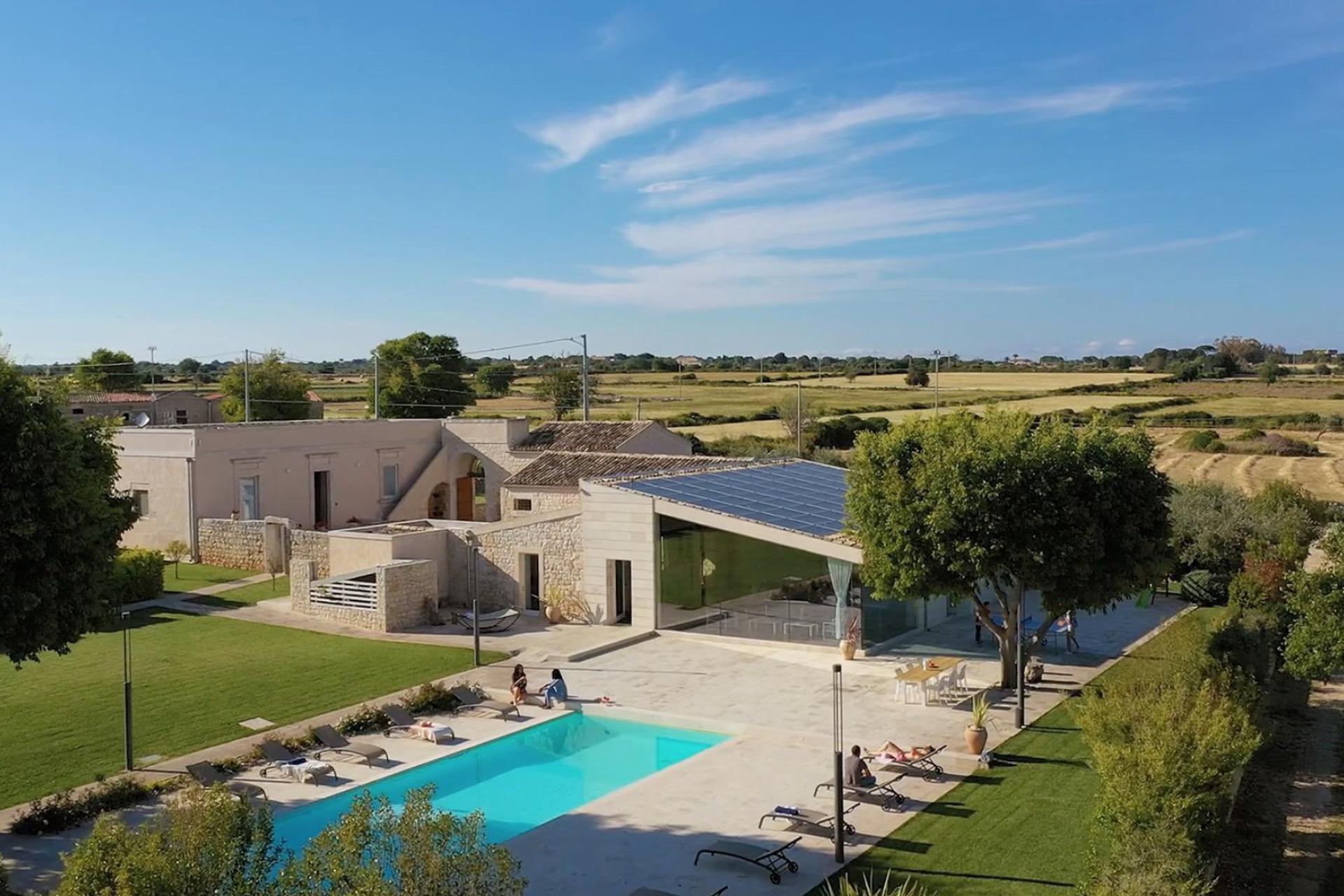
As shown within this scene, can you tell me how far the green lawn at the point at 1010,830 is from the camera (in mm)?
13375

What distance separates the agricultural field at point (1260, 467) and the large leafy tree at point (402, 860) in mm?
49691

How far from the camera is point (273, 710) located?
2078cm

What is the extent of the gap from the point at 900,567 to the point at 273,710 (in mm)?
12365

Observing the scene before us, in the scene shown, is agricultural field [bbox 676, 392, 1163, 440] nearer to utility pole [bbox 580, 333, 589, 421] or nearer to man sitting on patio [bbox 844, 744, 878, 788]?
utility pole [bbox 580, 333, 589, 421]

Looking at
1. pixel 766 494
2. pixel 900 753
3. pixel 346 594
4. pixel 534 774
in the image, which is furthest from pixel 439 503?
pixel 900 753

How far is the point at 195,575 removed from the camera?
1405 inches

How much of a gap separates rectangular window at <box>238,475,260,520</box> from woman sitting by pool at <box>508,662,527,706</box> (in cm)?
2182

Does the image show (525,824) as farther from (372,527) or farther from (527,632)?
(372,527)

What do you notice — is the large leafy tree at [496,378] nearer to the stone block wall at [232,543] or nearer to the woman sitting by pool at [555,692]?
the stone block wall at [232,543]

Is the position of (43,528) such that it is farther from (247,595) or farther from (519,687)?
(247,595)

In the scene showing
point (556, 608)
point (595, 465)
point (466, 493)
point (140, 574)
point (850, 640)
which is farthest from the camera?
point (466, 493)

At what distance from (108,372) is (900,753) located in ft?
303

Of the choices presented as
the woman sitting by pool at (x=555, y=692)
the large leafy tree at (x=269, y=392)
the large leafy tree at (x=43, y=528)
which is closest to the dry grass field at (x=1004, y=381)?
the large leafy tree at (x=269, y=392)

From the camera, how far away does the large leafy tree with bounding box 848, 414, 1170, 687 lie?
20062 mm
